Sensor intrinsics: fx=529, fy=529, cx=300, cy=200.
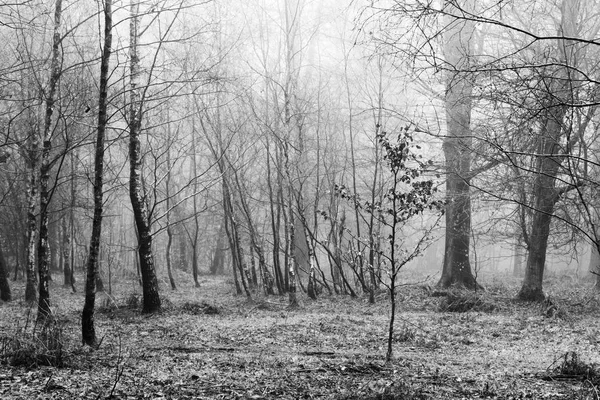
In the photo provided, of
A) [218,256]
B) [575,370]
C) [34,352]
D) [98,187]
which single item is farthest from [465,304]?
[218,256]

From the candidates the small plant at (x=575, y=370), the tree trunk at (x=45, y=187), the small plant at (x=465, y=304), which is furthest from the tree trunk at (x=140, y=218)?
the small plant at (x=575, y=370)

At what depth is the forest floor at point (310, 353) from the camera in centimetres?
506

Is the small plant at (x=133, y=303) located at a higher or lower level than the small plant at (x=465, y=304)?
higher

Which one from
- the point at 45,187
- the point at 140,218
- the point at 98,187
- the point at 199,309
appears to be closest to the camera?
the point at 98,187

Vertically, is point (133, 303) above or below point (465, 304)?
above

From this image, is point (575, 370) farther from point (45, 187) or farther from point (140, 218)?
point (45, 187)

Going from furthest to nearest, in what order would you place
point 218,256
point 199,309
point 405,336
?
1. point 218,256
2. point 199,309
3. point 405,336

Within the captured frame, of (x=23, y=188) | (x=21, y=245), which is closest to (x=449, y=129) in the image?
(x=23, y=188)

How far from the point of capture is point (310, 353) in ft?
23.4

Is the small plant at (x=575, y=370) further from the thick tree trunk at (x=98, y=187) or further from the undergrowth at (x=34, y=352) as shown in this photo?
the thick tree trunk at (x=98, y=187)

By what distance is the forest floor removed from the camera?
5059mm

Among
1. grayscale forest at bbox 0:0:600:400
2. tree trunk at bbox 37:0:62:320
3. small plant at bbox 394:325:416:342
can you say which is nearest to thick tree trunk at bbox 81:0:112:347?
grayscale forest at bbox 0:0:600:400

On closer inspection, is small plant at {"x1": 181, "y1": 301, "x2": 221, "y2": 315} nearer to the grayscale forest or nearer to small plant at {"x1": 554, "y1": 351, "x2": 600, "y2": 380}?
the grayscale forest

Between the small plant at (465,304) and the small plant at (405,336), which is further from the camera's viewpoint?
the small plant at (465,304)
